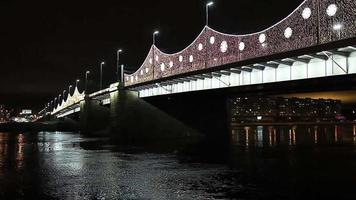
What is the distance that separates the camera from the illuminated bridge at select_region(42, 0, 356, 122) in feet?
92.4

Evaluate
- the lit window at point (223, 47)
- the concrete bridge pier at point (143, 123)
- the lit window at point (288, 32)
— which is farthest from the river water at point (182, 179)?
the concrete bridge pier at point (143, 123)

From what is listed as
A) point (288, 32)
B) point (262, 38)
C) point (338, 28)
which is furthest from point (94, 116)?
point (338, 28)

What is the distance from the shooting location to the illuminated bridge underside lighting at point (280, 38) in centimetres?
2770

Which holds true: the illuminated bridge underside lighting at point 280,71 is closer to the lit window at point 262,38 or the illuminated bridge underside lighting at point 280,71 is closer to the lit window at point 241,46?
the lit window at point 241,46

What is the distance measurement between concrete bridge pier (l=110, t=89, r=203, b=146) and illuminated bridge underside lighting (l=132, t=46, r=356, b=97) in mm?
15369

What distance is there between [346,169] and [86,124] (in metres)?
85.9

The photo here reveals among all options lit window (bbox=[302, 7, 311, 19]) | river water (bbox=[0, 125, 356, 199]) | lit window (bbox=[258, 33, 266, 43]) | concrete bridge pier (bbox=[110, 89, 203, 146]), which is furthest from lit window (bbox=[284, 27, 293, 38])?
concrete bridge pier (bbox=[110, 89, 203, 146])

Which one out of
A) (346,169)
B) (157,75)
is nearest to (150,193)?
(346,169)

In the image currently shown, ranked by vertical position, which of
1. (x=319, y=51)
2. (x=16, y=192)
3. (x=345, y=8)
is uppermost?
(x=345, y=8)

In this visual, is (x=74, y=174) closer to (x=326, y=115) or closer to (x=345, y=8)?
(x=345, y=8)

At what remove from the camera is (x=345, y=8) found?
1065 inches

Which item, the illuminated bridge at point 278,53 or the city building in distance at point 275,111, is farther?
the city building in distance at point 275,111

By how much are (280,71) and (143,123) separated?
122ft

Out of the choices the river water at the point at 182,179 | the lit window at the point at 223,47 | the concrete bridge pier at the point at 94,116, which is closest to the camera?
the river water at the point at 182,179
